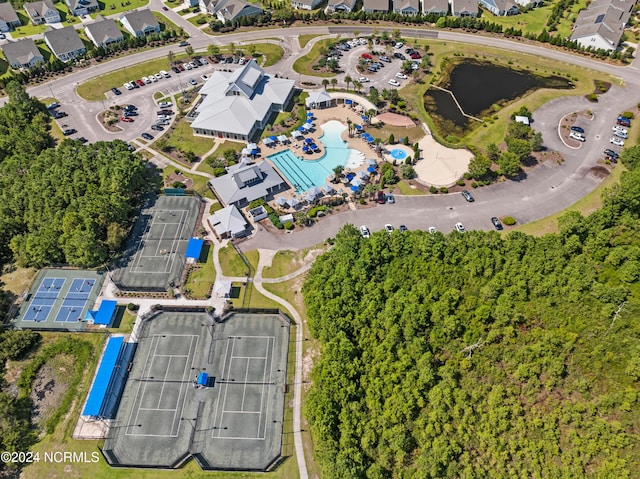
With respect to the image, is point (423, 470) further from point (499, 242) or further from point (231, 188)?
point (231, 188)

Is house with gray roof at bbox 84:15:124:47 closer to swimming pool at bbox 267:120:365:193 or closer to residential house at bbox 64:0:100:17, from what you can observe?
residential house at bbox 64:0:100:17

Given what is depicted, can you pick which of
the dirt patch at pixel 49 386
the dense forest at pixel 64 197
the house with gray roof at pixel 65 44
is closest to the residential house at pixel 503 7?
the dense forest at pixel 64 197

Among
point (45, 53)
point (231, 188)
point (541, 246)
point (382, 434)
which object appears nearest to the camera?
point (382, 434)

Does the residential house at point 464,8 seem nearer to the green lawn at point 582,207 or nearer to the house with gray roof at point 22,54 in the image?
the green lawn at point 582,207

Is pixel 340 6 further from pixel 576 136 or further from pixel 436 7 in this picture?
pixel 576 136

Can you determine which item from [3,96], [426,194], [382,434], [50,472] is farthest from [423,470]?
[3,96]
